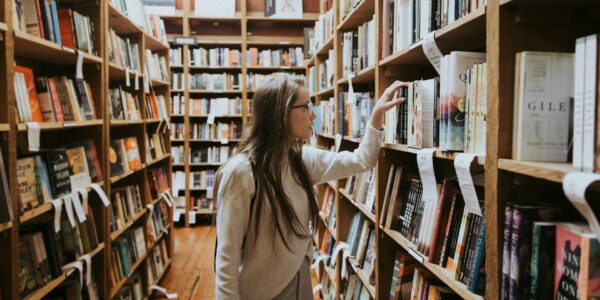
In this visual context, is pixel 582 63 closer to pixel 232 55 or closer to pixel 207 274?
pixel 207 274

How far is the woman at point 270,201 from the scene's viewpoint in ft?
4.77

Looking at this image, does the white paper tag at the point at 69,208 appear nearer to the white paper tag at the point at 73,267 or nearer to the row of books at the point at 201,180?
the white paper tag at the point at 73,267

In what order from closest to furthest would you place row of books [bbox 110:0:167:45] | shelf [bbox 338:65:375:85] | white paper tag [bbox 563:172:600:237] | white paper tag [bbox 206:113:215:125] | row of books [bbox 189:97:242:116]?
white paper tag [bbox 563:172:600:237] → shelf [bbox 338:65:375:85] → row of books [bbox 110:0:167:45] → white paper tag [bbox 206:113:215:125] → row of books [bbox 189:97:242:116]

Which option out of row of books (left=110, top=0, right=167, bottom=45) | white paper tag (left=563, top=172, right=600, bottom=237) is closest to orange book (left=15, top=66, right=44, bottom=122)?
row of books (left=110, top=0, right=167, bottom=45)

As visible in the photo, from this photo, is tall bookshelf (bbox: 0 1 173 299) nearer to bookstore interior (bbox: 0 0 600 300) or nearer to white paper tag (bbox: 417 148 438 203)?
bookstore interior (bbox: 0 0 600 300)

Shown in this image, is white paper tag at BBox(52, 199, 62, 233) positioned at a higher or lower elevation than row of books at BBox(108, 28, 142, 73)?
lower

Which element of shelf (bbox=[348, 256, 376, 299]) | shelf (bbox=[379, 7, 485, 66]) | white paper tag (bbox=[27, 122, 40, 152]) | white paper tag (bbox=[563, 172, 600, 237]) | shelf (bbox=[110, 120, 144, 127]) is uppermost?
shelf (bbox=[379, 7, 485, 66])

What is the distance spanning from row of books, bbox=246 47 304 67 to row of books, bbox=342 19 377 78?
3.39 metres

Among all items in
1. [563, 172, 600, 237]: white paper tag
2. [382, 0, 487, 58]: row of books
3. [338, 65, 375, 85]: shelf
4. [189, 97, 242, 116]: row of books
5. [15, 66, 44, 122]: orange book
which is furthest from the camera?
[189, 97, 242, 116]: row of books

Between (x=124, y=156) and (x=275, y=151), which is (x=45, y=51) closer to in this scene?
(x=124, y=156)

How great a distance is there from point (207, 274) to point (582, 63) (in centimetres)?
371

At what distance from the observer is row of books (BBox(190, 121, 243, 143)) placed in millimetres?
5945

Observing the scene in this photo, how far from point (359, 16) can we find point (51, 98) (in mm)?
1604

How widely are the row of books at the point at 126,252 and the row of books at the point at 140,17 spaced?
151cm
